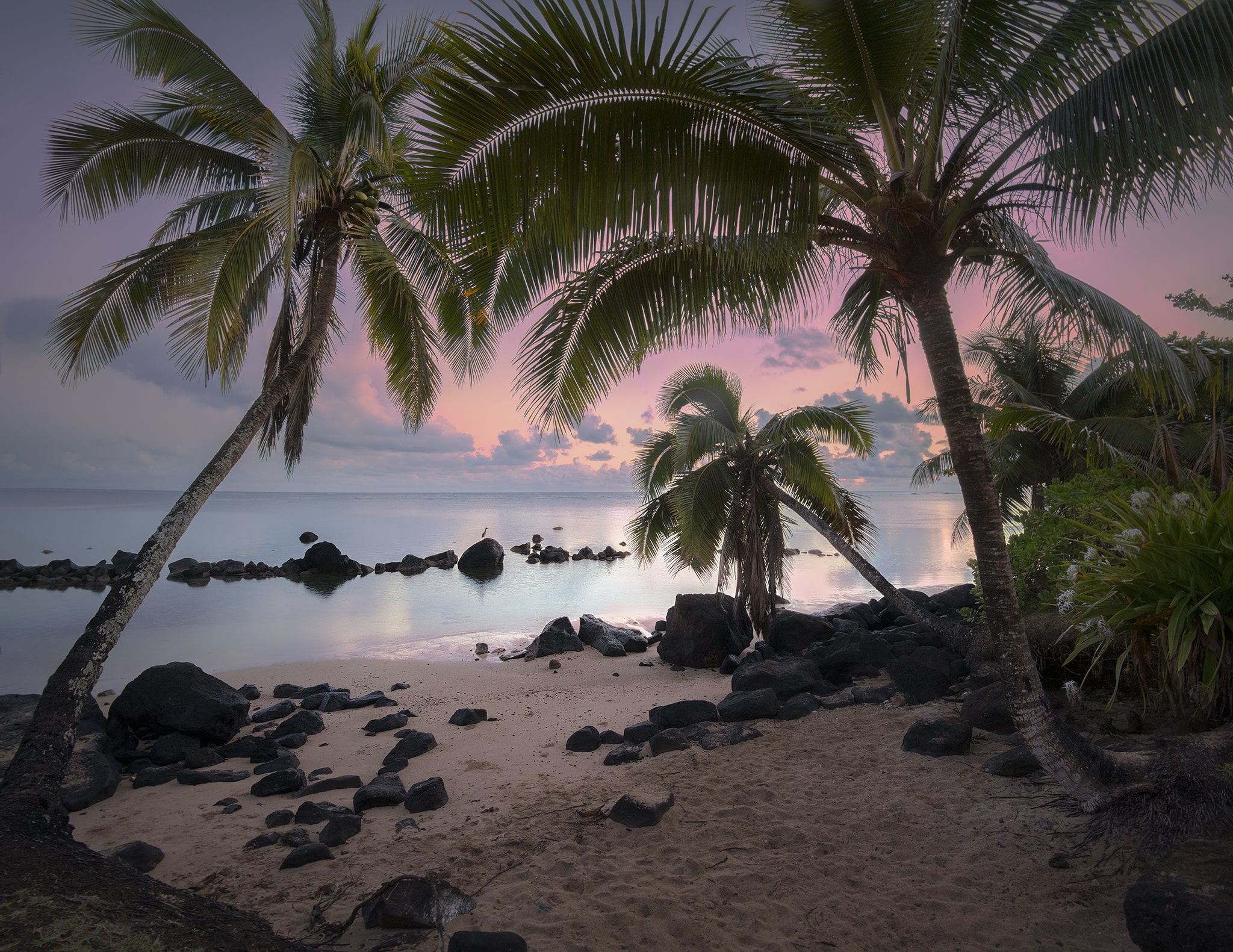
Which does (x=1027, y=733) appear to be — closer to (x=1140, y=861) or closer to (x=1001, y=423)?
(x=1140, y=861)

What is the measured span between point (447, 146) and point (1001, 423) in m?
7.30

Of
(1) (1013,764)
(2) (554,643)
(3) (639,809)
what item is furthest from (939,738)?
(2) (554,643)

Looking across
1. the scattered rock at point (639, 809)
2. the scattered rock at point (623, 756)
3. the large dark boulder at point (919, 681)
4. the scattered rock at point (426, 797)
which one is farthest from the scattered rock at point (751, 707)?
the scattered rock at point (426, 797)

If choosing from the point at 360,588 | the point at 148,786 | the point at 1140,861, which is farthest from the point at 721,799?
the point at 360,588

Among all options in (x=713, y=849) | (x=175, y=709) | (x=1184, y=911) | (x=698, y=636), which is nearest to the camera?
(x=1184, y=911)

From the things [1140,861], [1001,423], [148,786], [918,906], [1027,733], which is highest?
[1001,423]

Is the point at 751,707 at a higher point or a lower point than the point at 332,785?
higher

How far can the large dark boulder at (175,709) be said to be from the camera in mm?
7469

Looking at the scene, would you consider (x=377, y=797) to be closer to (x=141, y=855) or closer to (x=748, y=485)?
(x=141, y=855)

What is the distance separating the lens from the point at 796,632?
450 inches

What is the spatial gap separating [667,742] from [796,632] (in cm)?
567

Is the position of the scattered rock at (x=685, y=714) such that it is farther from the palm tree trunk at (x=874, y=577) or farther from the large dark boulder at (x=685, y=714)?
the palm tree trunk at (x=874, y=577)

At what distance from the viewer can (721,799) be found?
504 centimetres

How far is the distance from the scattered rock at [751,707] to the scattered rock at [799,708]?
4.7 inches
